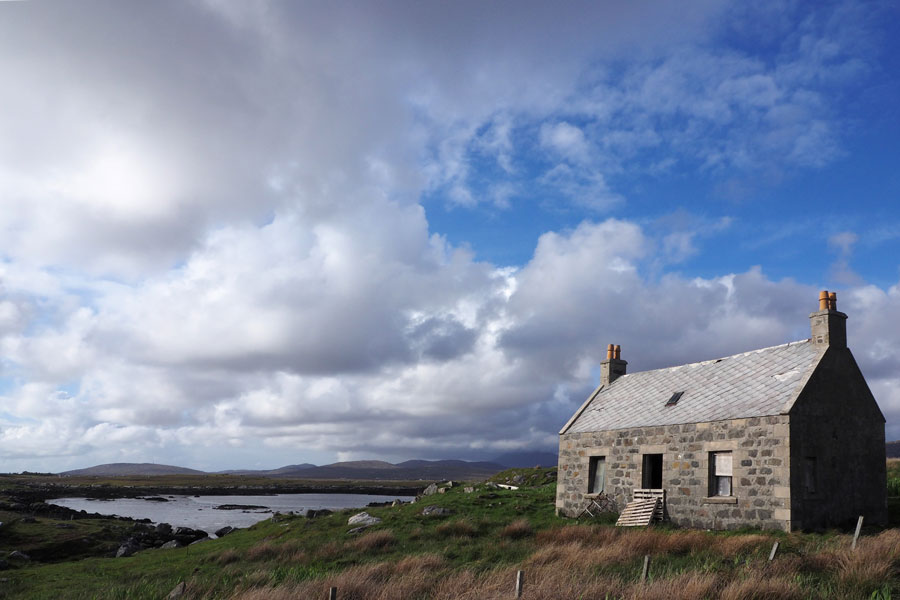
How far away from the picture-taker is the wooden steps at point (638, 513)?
72.9 feet

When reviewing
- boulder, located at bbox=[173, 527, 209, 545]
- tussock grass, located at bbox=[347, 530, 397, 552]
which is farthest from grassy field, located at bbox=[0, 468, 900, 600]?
boulder, located at bbox=[173, 527, 209, 545]

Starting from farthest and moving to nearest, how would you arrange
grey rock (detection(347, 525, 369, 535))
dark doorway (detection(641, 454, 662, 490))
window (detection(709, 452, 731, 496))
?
grey rock (detection(347, 525, 369, 535)) → dark doorway (detection(641, 454, 662, 490)) → window (detection(709, 452, 731, 496))

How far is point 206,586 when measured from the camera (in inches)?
564

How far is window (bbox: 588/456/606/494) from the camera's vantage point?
25753 millimetres

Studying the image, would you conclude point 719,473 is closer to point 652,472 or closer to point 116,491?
point 652,472

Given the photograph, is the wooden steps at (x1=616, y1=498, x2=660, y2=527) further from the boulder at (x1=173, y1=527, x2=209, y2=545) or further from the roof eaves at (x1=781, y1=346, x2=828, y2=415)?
the boulder at (x1=173, y1=527, x2=209, y2=545)

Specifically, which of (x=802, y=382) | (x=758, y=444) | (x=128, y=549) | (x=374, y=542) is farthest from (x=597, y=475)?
(x=128, y=549)

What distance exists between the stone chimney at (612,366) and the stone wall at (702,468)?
519cm

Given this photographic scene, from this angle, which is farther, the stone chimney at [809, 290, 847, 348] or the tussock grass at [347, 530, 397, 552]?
the stone chimney at [809, 290, 847, 348]

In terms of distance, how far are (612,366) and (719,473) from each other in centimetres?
1080

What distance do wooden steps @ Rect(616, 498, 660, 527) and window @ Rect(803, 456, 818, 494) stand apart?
4.93 meters

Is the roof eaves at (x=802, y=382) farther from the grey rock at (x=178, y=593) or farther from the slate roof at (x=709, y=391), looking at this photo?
the grey rock at (x=178, y=593)

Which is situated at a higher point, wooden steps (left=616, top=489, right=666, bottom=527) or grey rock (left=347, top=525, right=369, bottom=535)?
wooden steps (left=616, top=489, right=666, bottom=527)

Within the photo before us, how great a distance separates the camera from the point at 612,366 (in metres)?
31.5
